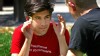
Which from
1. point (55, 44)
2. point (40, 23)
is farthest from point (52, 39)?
point (40, 23)

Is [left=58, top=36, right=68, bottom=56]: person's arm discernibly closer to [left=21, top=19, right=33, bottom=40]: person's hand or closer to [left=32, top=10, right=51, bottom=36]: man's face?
[left=32, top=10, right=51, bottom=36]: man's face

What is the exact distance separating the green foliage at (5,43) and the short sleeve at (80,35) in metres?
3.58

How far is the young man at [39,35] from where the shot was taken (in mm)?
3104

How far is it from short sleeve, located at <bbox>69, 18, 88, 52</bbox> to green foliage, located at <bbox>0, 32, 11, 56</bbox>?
3579 mm

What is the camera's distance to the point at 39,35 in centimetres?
323

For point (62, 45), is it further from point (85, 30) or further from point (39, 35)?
point (85, 30)

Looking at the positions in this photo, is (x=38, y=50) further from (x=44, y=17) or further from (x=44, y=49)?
(x=44, y=17)

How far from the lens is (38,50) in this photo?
3221 millimetres

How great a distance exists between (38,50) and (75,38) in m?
0.94

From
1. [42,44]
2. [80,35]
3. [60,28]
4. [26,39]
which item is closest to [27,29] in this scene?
[26,39]

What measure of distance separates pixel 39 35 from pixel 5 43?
350 centimetres

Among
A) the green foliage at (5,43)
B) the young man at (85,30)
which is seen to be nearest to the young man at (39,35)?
the young man at (85,30)

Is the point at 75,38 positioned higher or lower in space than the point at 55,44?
higher

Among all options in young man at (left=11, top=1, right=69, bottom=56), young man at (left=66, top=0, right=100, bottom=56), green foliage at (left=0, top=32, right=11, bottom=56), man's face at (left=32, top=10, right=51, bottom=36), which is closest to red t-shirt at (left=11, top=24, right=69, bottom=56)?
young man at (left=11, top=1, right=69, bottom=56)
